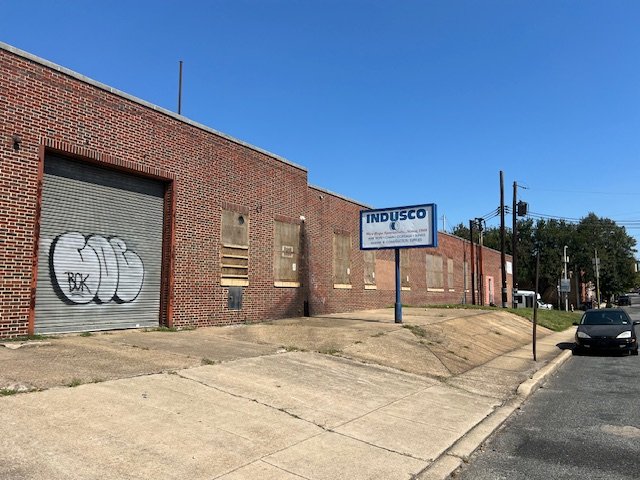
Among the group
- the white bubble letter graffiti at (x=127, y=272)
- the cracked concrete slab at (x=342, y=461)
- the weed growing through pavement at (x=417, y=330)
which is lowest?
the cracked concrete slab at (x=342, y=461)

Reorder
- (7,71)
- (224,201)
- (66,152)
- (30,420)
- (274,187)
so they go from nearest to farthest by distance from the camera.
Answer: (30,420) < (7,71) < (66,152) < (224,201) < (274,187)

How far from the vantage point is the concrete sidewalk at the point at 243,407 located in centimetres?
494

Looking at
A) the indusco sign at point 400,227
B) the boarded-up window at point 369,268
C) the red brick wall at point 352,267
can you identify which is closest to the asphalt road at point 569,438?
the indusco sign at point 400,227

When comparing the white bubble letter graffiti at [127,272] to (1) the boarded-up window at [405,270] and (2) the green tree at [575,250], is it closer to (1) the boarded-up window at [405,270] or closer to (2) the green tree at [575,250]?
(1) the boarded-up window at [405,270]

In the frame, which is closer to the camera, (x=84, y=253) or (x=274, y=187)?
(x=84, y=253)

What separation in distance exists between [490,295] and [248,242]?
36.7m

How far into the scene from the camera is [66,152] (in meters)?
11.6

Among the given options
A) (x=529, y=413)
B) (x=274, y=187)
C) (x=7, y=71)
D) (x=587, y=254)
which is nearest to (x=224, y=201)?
(x=274, y=187)

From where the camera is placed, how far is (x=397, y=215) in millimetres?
18438

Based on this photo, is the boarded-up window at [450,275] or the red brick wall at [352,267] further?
the boarded-up window at [450,275]

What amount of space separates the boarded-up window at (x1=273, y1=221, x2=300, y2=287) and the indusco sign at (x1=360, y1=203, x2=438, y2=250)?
2594mm

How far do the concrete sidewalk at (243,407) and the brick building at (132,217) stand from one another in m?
1.50

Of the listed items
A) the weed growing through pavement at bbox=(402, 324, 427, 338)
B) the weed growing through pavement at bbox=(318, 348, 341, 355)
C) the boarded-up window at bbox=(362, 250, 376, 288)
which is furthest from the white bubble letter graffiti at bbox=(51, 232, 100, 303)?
the boarded-up window at bbox=(362, 250, 376, 288)

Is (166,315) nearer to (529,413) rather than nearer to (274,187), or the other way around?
(274,187)
